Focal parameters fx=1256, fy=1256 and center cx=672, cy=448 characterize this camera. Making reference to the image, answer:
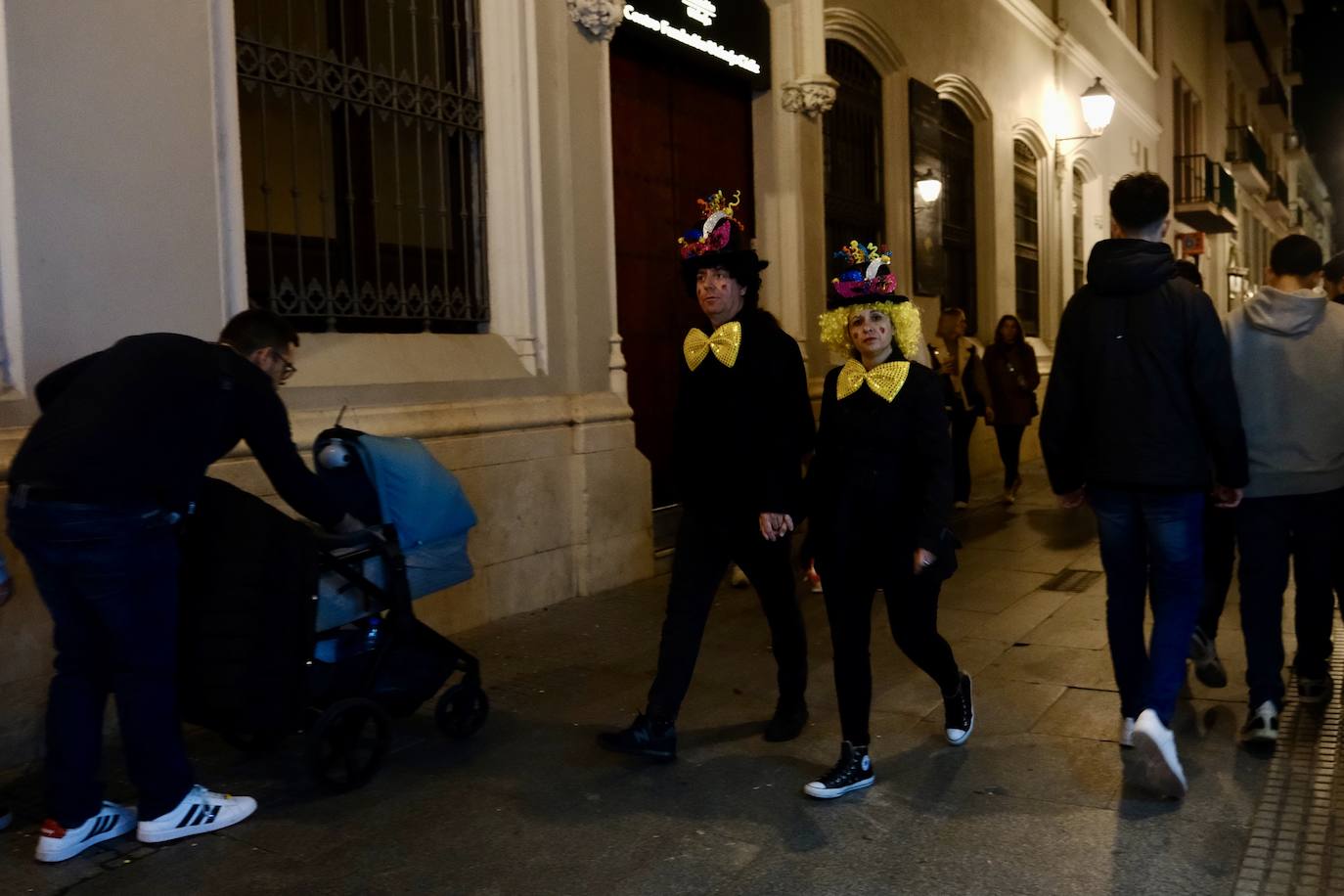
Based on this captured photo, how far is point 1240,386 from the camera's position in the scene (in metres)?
4.43

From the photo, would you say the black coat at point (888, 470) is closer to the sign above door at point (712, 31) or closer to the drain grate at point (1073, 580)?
the drain grate at point (1073, 580)

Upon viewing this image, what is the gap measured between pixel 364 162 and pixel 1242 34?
31.0 metres

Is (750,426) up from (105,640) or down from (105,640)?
up

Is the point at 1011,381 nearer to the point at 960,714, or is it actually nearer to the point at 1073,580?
the point at 1073,580

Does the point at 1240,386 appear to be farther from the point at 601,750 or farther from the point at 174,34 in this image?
the point at 174,34

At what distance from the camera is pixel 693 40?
881 cm

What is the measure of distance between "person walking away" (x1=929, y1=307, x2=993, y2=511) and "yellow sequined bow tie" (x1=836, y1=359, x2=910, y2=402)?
6.27 m

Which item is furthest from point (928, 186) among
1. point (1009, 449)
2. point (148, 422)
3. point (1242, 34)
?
point (1242, 34)

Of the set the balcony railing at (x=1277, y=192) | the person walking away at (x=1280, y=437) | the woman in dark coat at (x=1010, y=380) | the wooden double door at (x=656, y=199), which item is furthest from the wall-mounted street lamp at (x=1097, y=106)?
the balcony railing at (x=1277, y=192)

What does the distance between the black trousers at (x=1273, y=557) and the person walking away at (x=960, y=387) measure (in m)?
5.60

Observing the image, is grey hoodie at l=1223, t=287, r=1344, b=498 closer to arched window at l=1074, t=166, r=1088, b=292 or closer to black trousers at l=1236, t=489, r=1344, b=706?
black trousers at l=1236, t=489, r=1344, b=706

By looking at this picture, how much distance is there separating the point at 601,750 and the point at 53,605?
193 cm

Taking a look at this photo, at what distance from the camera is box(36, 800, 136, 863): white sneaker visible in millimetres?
3650

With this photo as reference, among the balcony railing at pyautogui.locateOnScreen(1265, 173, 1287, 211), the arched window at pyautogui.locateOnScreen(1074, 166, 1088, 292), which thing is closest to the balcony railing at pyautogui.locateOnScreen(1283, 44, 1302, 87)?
the balcony railing at pyautogui.locateOnScreen(1265, 173, 1287, 211)
